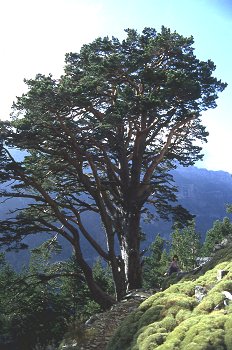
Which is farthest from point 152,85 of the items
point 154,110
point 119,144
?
point 119,144

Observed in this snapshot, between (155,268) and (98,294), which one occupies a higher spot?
(155,268)

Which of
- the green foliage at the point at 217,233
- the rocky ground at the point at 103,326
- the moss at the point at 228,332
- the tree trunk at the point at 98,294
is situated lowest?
the moss at the point at 228,332

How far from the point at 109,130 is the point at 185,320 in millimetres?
12518

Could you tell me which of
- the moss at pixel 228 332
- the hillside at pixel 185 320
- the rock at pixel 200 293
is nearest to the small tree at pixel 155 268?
the hillside at pixel 185 320

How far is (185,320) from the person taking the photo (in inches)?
331

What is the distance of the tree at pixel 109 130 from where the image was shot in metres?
18.6

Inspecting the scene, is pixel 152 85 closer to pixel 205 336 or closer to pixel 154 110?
pixel 154 110

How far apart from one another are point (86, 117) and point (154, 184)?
5825 millimetres

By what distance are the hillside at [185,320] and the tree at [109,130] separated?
9159 millimetres

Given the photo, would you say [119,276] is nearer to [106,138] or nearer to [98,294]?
[98,294]

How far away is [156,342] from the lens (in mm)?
8070

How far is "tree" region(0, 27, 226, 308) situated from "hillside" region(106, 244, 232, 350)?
30.0 ft

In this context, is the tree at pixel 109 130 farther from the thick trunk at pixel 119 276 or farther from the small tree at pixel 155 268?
the small tree at pixel 155 268

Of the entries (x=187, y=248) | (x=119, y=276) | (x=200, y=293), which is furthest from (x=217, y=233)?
(x=200, y=293)
